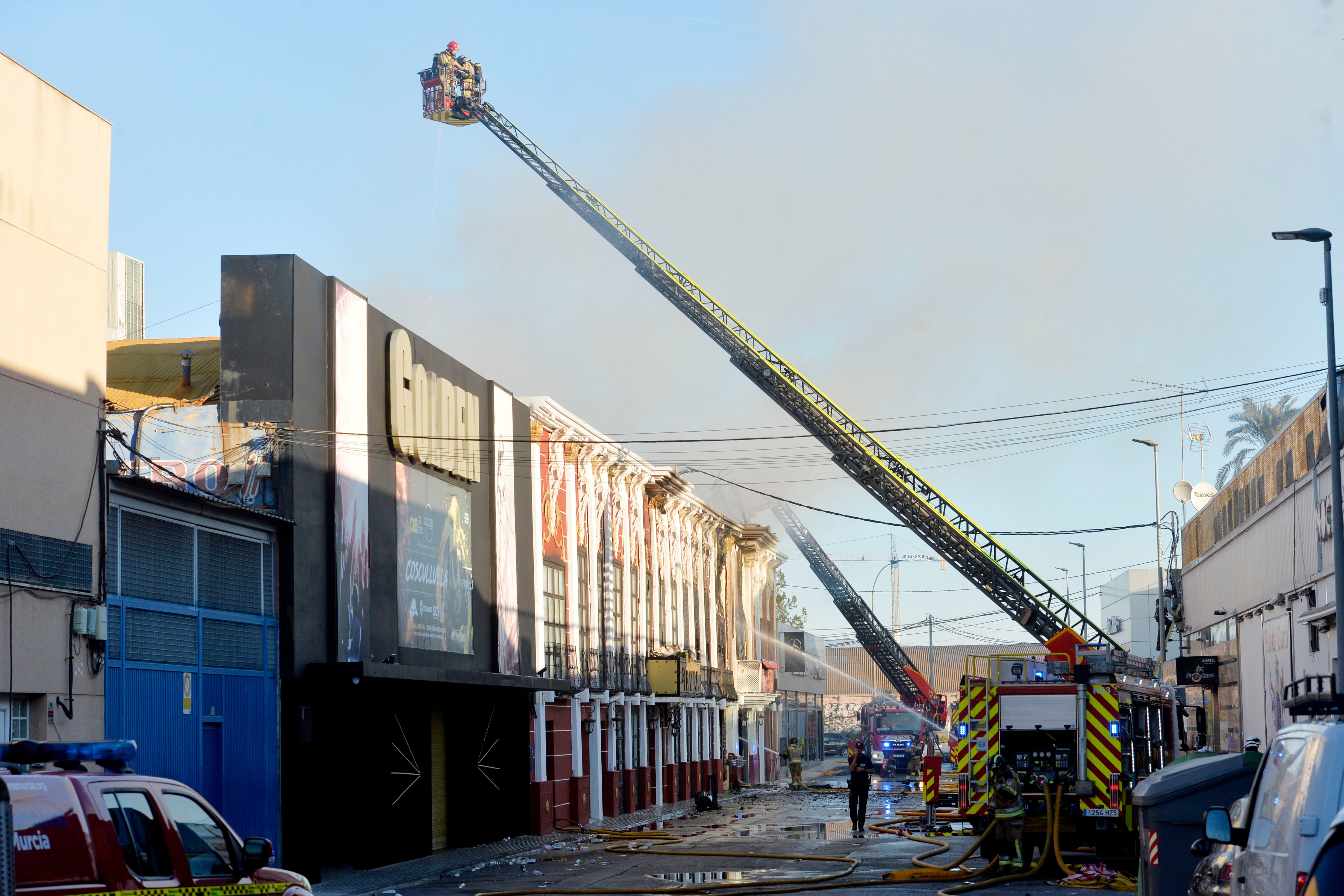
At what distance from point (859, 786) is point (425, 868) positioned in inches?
403

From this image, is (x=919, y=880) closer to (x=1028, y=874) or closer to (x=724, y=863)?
(x=1028, y=874)

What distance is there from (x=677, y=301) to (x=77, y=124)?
19485mm

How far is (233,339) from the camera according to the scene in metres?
21.0

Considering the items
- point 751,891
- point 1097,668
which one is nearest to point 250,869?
point 751,891

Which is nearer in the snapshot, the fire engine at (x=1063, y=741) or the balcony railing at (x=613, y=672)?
the fire engine at (x=1063, y=741)

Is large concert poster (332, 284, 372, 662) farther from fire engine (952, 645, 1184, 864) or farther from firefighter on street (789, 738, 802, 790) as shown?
firefighter on street (789, 738, 802, 790)

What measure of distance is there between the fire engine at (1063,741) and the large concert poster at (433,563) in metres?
9.29

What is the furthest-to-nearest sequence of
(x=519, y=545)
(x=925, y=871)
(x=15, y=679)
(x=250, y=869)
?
(x=519, y=545) < (x=925, y=871) < (x=15, y=679) < (x=250, y=869)

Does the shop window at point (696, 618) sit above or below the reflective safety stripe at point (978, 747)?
above

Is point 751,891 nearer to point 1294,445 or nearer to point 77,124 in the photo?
point 77,124

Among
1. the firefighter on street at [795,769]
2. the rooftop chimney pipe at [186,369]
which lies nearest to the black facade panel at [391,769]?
the rooftop chimney pipe at [186,369]

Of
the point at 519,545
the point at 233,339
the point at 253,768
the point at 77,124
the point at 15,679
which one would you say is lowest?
the point at 253,768

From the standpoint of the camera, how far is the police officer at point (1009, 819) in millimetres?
19047

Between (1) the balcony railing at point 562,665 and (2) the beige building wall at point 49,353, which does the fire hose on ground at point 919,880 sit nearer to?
(2) the beige building wall at point 49,353
